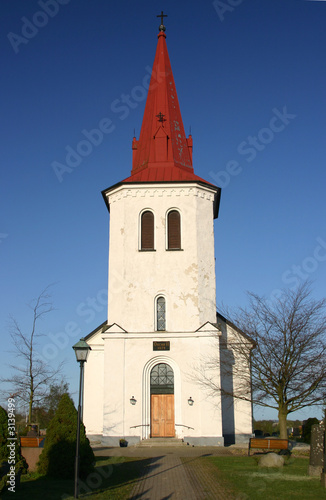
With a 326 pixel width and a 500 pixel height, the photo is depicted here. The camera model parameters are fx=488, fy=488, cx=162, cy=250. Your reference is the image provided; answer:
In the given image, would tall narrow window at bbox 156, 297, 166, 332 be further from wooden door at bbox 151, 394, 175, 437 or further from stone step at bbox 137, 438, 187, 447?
stone step at bbox 137, 438, 187, 447

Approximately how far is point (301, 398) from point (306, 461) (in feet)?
14.1

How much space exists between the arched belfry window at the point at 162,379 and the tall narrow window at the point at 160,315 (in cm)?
185

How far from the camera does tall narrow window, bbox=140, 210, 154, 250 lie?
995 inches

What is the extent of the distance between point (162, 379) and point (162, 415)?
1.64 meters

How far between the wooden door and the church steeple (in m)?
11.2

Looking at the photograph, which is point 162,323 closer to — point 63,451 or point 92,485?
point 63,451

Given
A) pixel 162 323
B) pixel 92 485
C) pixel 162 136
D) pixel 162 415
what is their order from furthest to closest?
Answer: pixel 162 136 → pixel 162 323 → pixel 162 415 → pixel 92 485

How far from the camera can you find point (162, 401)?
76.1 ft

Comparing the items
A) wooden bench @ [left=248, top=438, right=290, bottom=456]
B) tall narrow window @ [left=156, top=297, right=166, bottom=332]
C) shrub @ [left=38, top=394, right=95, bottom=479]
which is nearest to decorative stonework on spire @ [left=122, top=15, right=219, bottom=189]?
tall narrow window @ [left=156, top=297, right=166, bottom=332]

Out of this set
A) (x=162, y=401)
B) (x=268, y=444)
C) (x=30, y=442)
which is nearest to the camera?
(x=30, y=442)

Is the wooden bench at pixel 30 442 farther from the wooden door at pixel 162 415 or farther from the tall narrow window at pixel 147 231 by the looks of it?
the tall narrow window at pixel 147 231

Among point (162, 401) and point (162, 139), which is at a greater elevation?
point (162, 139)

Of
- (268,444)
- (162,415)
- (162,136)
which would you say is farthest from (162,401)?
(162,136)

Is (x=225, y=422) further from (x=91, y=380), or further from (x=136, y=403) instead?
(x=91, y=380)
